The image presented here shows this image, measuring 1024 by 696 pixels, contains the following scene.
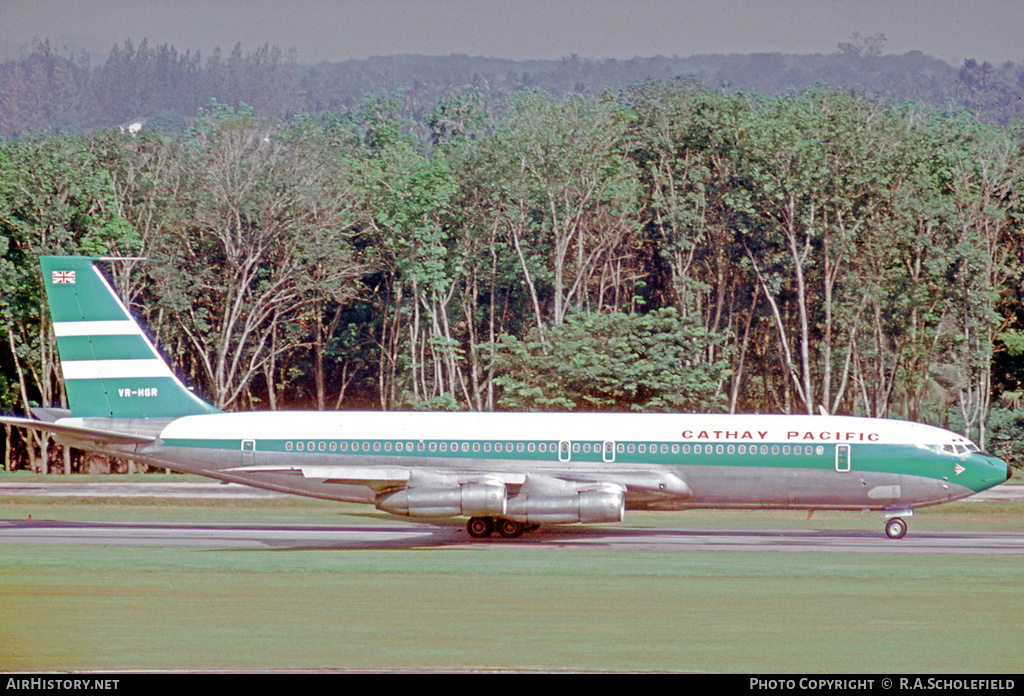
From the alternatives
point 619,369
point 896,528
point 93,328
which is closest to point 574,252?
point 619,369

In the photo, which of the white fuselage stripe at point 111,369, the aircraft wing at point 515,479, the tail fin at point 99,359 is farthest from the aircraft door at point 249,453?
the white fuselage stripe at point 111,369

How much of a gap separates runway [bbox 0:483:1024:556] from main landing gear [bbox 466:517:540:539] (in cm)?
30

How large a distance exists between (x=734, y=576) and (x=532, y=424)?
10.9m

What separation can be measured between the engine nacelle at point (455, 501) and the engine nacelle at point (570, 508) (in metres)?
0.56

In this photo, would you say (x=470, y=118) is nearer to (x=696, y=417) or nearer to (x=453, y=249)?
(x=453, y=249)

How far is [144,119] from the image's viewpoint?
580ft

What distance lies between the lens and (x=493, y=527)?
37.8m

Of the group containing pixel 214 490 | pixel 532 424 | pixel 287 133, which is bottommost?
pixel 214 490

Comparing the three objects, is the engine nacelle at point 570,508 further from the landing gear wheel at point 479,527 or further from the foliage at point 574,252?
the foliage at point 574,252

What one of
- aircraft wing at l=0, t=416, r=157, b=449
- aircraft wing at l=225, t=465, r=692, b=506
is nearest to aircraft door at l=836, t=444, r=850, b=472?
aircraft wing at l=225, t=465, r=692, b=506

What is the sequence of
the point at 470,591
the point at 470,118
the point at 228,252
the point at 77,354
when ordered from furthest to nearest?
the point at 470,118 → the point at 228,252 → the point at 77,354 → the point at 470,591

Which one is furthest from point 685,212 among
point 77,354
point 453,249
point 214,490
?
point 77,354

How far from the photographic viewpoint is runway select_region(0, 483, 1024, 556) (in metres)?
34.8

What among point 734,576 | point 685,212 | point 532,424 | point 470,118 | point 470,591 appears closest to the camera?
point 470,591
